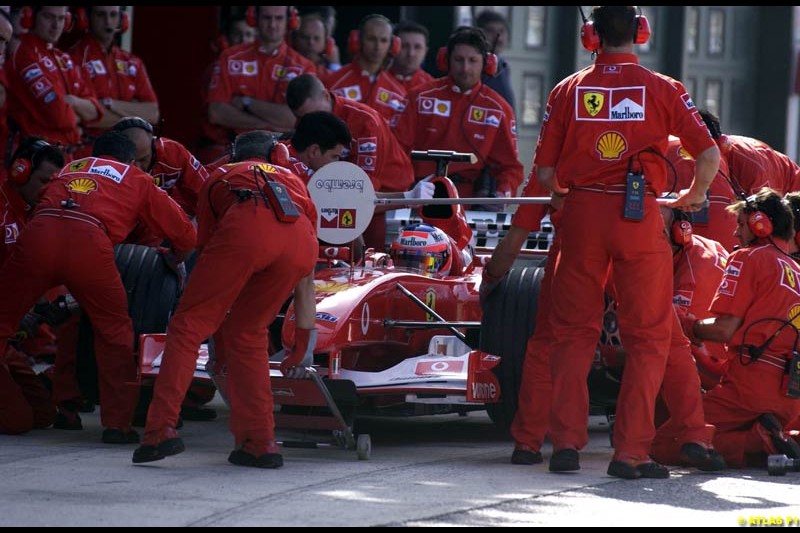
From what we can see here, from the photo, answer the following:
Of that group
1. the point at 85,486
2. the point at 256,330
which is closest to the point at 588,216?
the point at 256,330

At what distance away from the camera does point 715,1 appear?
1920cm

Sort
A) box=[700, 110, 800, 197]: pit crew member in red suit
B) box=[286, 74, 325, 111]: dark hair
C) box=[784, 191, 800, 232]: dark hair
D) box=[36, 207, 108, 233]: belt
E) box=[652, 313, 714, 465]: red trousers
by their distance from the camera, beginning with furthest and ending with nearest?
box=[286, 74, 325, 111]: dark hair, box=[700, 110, 800, 197]: pit crew member in red suit, box=[36, 207, 108, 233]: belt, box=[784, 191, 800, 232]: dark hair, box=[652, 313, 714, 465]: red trousers

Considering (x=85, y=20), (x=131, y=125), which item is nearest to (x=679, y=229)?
(x=131, y=125)

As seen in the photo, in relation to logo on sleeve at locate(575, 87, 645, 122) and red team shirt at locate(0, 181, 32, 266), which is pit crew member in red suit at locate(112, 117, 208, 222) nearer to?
red team shirt at locate(0, 181, 32, 266)

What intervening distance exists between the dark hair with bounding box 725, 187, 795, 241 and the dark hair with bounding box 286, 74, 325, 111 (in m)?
3.26

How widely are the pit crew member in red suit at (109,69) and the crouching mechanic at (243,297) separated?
15.5 ft

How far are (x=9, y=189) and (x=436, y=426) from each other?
3.11 meters

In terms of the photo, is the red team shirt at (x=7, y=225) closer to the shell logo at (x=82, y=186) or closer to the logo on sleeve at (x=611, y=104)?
the shell logo at (x=82, y=186)

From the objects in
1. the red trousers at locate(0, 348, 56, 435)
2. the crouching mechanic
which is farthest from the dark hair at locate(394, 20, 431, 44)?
the crouching mechanic

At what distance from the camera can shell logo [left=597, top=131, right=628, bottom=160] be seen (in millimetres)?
6535

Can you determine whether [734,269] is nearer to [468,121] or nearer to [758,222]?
[758,222]

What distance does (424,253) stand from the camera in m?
8.26

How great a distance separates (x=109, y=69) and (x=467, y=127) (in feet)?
9.29

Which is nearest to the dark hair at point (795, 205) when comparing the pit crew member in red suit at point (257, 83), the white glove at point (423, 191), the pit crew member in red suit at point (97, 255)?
the white glove at point (423, 191)
